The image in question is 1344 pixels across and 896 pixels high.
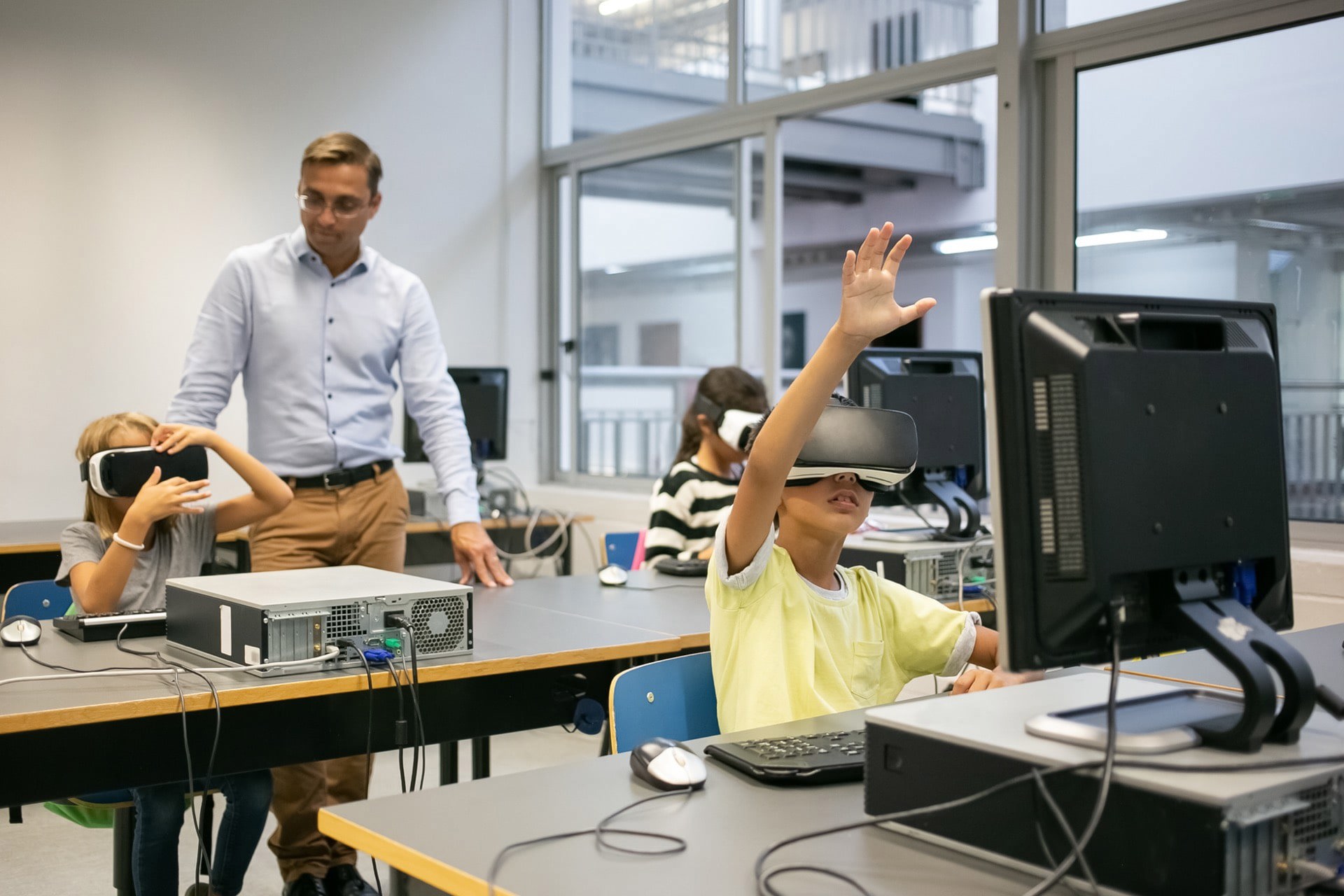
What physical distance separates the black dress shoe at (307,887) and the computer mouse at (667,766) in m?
1.55

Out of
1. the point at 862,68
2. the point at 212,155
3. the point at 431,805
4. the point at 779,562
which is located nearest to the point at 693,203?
the point at 862,68

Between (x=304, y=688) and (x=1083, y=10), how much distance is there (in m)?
3.29

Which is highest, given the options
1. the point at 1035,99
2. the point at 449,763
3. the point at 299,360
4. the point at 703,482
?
the point at 1035,99

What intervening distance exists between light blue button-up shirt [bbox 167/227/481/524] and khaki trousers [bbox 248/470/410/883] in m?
0.09

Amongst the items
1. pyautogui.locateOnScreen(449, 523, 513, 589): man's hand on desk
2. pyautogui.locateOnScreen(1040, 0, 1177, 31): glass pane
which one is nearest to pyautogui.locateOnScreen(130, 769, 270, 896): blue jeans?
pyautogui.locateOnScreen(449, 523, 513, 589): man's hand on desk

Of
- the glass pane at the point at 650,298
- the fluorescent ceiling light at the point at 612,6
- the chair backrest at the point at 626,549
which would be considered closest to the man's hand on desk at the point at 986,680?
the chair backrest at the point at 626,549

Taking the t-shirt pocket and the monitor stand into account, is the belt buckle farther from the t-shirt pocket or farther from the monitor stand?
the monitor stand

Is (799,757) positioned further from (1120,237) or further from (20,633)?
(1120,237)

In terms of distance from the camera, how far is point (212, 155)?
5.09 metres

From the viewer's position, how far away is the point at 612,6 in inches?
232

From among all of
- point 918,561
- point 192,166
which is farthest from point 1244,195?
point 192,166

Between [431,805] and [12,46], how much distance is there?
4508 mm

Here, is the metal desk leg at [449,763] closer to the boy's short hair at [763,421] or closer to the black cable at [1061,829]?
the boy's short hair at [763,421]

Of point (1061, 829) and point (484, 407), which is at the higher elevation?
point (484, 407)
